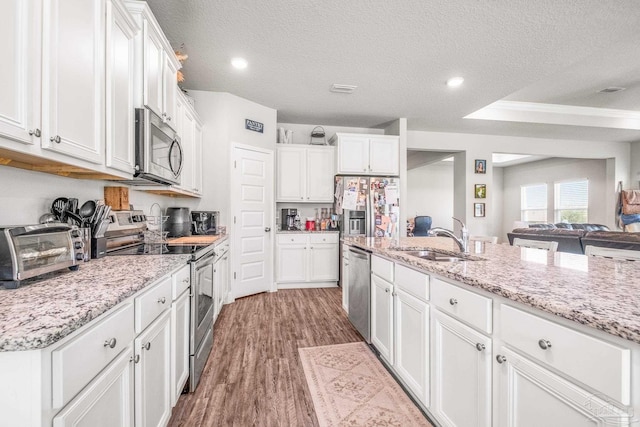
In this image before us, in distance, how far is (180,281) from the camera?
1.64 metres

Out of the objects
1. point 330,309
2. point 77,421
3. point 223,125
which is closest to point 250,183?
point 223,125

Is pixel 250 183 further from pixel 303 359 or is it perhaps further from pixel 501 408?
pixel 501 408

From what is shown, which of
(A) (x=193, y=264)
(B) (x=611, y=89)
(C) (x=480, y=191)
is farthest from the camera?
(C) (x=480, y=191)

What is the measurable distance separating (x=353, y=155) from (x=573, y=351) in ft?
12.9

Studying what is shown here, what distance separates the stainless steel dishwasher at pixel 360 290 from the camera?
95.3 inches

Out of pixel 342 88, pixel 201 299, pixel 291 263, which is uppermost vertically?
pixel 342 88

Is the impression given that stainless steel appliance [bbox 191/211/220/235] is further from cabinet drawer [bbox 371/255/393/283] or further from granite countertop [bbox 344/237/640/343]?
granite countertop [bbox 344/237/640/343]

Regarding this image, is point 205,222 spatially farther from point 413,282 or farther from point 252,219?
point 413,282

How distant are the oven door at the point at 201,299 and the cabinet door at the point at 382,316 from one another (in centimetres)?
130

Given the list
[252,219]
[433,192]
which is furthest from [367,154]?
[433,192]

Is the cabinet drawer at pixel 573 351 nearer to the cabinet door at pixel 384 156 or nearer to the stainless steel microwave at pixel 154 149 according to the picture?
the stainless steel microwave at pixel 154 149

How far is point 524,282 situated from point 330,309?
2.62 m

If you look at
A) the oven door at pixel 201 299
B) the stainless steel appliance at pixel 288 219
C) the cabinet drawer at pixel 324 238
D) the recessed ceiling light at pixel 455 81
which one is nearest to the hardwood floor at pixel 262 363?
the oven door at pixel 201 299

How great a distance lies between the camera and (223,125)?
3723mm
